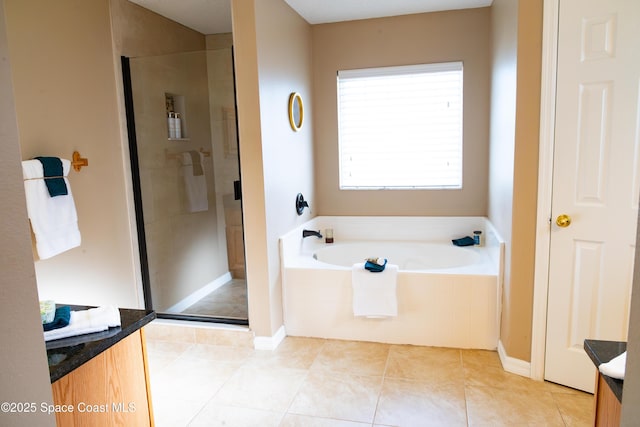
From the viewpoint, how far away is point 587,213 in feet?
7.02

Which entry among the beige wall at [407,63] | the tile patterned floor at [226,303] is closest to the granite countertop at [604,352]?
the tile patterned floor at [226,303]

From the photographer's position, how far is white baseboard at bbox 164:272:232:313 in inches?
127

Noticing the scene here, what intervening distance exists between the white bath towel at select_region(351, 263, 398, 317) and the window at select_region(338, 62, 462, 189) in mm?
1134

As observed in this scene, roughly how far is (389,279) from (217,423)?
1350 mm

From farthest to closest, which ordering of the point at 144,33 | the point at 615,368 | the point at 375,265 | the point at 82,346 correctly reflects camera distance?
the point at 144,33 → the point at 375,265 → the point at 82,346 → the point at 615,368

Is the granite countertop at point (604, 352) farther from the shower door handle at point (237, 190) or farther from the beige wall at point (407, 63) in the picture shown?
the beige wall at point (407, 63)

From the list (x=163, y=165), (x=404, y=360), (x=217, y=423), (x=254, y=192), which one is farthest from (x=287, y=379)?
(x=163, y=165)

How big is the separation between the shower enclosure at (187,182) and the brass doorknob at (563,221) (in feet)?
6.49

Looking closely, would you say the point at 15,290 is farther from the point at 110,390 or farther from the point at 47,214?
the point at 47,214

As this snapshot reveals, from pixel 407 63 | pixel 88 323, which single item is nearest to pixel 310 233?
pixel 407 63

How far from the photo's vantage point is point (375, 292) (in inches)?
111

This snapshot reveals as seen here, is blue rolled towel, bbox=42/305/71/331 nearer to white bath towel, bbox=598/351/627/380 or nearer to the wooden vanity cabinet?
the wooden vanity cabinet

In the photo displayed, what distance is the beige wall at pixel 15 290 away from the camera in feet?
1.94

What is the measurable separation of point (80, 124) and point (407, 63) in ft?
8.20
